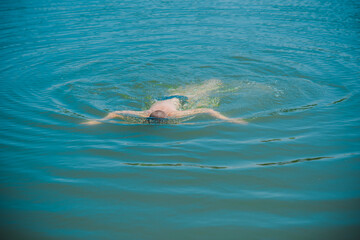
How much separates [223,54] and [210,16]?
6413 millimetres

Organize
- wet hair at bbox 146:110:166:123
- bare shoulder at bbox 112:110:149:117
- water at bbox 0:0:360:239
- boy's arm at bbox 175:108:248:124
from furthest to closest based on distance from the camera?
bare shoulder at bbox 112:110:149:117 → boy's arm at bbox 175:108:248:124 → wet hair at bbox 146:110:166:123 → water at bbox 0:0:360:239

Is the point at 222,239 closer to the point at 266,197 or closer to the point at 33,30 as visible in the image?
the point at 266,197

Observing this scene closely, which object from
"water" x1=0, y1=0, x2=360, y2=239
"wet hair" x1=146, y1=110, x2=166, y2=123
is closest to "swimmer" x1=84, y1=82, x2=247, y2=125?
"wet hair" x1=146, y1=110, x2=166, y2=123

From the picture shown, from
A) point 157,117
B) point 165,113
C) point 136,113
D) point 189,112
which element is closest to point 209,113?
point 189,112

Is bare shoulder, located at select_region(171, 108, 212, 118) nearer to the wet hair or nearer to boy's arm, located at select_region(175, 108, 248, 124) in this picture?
boy's arm, located at select_region(175, 108, 248, 124)

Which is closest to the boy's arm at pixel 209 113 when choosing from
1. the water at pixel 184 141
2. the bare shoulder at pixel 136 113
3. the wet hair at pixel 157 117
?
the water at pixel 184 141

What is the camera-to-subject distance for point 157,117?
5.80 metres

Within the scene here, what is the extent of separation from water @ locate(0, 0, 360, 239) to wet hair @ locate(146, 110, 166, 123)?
177 millimetres

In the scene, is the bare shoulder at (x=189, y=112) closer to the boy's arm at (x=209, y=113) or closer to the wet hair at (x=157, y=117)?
the boy's arm at (x=209, y=113)

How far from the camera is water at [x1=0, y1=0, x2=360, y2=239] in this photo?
134 inches

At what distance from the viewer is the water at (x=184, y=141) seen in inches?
134

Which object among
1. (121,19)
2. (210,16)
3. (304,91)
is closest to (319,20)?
(210,16)

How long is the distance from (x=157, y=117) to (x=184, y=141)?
94cm

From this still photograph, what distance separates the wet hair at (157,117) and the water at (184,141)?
0.18 meters
